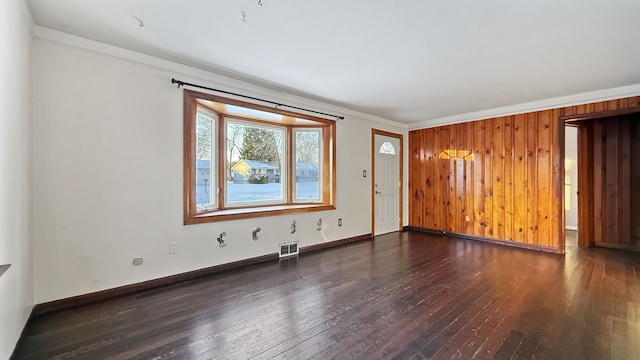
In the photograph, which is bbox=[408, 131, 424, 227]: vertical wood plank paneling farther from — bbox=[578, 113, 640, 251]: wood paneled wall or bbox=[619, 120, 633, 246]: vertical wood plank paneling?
bbox=[619, 120, 633, 246]: vertical wood plank paneling

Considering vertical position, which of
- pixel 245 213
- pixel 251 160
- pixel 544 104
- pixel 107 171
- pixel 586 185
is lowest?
pixel 245 213

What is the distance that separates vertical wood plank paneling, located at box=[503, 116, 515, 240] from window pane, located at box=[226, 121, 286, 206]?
3839 mm

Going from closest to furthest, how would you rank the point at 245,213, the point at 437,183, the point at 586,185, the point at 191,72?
the point at 191,72
the point at 245,213
the point at 586,185
the point at 437,183

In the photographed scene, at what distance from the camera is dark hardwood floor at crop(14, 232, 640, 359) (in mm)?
1886

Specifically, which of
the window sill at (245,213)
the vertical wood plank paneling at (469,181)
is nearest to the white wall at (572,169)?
the vertical wood plank paneling at (469,181)

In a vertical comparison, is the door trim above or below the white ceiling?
below

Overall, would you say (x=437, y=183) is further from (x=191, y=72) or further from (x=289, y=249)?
(x=191, y=72)

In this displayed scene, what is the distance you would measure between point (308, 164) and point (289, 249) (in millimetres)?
1540

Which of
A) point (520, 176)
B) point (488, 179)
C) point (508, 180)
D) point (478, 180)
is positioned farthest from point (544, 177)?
point (478, 180)

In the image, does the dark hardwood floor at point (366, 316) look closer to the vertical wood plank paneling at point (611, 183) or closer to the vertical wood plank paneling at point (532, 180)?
the vertical wood plank paneling at point (532, 180)

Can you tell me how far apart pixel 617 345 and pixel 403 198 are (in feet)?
14.3

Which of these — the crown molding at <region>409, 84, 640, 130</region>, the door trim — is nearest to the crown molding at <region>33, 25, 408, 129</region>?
the door trim

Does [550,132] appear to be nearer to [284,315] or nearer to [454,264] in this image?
[454,264]

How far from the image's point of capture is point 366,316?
2.33 m
